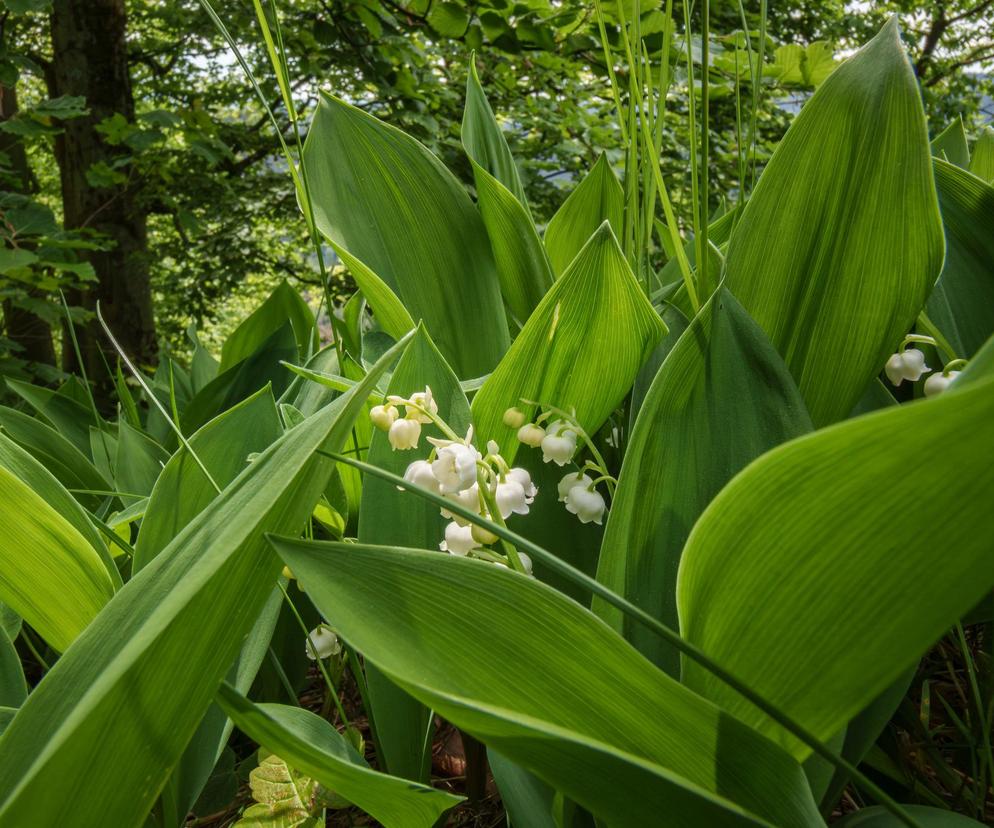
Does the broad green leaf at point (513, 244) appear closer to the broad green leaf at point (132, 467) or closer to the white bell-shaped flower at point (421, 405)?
the white bell-shaped flower at point (421, 405)

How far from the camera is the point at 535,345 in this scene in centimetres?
57

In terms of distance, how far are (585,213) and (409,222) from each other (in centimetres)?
22

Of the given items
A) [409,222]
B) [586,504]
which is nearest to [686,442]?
[586,504]

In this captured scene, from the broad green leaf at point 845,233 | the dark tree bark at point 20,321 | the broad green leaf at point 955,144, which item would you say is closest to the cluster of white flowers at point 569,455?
the broad green leaf at point 845,233

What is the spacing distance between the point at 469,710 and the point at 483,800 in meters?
0.40

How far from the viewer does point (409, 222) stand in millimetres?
761

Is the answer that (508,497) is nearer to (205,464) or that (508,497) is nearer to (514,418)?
(514,418)

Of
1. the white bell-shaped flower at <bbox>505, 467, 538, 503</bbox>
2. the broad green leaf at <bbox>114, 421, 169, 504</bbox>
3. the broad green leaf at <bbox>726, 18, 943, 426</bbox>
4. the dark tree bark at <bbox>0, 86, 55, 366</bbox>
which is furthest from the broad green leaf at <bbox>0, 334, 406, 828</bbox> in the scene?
the dark tree bark at <bbox>0, 86, 55, 366</bbox>

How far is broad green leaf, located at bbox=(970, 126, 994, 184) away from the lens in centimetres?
95

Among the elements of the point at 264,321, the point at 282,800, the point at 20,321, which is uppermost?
the point at 264,321

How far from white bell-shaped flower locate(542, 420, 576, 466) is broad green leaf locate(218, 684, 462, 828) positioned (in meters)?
0.21

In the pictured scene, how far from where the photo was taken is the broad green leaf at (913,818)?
405mm

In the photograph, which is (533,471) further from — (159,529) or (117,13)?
(117,13)

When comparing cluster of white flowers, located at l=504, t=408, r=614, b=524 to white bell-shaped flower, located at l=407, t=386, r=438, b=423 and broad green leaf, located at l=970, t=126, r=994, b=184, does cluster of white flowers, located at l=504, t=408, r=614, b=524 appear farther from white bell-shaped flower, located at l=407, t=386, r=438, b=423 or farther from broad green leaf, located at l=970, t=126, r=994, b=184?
broad green leaf, located at l=970, t=126, r=994, b=184
